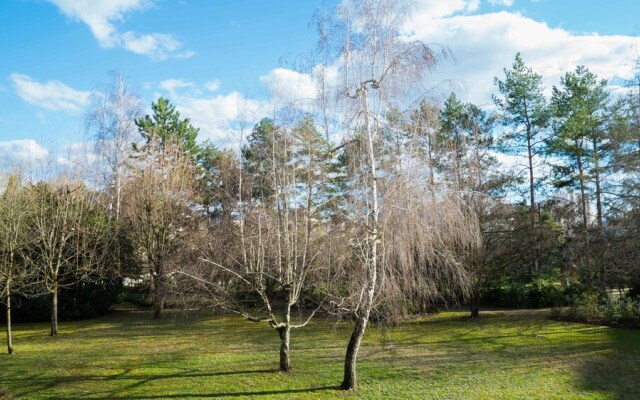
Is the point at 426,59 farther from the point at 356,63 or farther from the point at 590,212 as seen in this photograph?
the point at 590,212

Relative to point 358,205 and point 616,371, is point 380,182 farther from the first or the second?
point 616,371

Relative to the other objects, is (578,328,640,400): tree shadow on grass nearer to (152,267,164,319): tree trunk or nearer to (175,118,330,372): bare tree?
(175,118,330,372): bare tree

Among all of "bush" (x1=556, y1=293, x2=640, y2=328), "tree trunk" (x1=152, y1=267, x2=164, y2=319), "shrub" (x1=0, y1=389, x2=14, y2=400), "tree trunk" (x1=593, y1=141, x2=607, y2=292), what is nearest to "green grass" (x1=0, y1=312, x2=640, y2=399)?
"shrub" (x1=0, y1=389, x2=14, y2=400)

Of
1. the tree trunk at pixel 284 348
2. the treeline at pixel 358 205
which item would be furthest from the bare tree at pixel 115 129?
the tree trunk at pixel 284 348

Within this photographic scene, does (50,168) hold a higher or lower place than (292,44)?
lower

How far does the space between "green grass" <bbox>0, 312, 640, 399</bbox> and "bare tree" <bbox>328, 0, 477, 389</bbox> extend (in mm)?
1686

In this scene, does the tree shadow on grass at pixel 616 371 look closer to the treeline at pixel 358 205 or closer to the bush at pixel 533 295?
the treeline at pixel 358 205

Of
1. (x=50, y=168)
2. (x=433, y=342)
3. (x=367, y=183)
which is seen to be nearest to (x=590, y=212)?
(x=433, y=342)

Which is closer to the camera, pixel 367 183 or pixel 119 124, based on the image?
pixel 367 183

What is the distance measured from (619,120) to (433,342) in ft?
39.7

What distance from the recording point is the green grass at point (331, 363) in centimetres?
839

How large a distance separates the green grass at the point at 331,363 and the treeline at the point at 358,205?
962 mm

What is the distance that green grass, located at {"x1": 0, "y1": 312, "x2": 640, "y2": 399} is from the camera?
330 inches

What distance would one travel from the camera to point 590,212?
67.2ft
